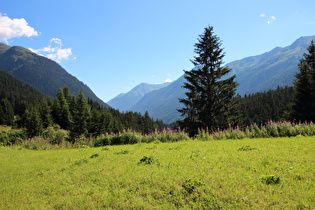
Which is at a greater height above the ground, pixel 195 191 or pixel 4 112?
pixel 4 112

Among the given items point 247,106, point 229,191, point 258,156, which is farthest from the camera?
point 247,106

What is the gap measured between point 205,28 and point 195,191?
768 inches

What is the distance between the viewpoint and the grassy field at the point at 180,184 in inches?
129

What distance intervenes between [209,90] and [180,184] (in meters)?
15.3

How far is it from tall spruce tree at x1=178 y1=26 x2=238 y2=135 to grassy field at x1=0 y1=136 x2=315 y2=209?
11.8m

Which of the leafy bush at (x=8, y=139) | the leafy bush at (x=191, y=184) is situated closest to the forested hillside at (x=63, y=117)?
the leafy bush at (x=8, y=139)

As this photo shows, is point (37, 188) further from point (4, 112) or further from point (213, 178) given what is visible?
point (4, 112)

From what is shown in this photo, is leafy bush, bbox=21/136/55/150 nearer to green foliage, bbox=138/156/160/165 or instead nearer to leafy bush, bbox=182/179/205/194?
green foliage, bbox=138/156/160/165

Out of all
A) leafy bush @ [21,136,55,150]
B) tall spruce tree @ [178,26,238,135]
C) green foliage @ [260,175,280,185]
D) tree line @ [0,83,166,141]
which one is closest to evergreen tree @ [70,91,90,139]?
tree line @ [0,83,166,141]

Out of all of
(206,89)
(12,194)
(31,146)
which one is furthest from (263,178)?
(31,146)

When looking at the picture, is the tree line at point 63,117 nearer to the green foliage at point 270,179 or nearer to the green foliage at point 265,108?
the green foliage at point 270,179

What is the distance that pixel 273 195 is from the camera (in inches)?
127

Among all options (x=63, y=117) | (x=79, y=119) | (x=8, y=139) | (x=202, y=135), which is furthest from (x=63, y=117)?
(x=202, y=135)

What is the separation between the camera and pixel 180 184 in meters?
3.99
